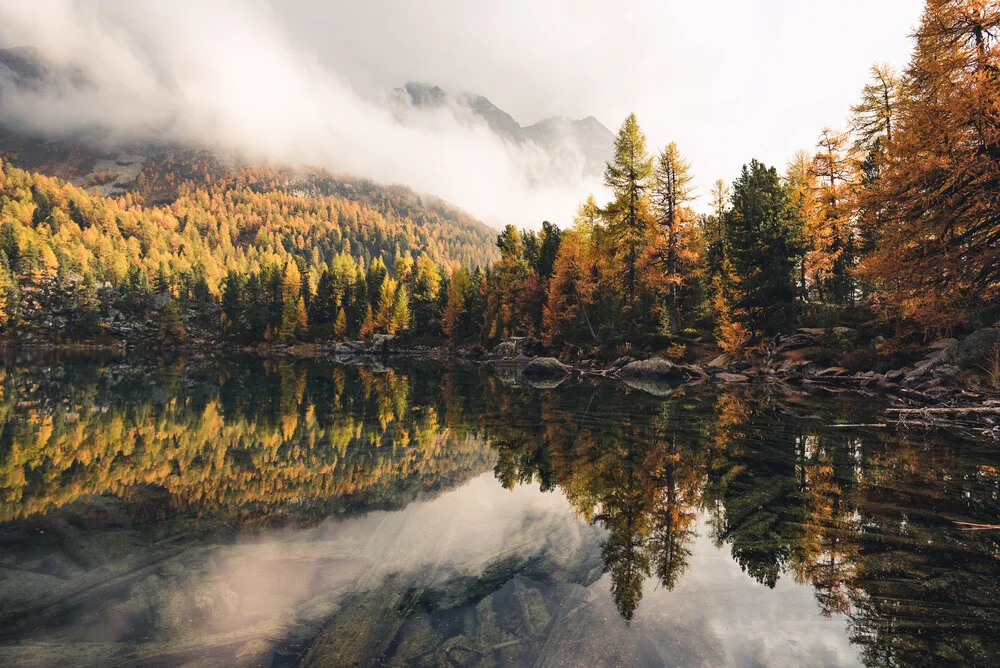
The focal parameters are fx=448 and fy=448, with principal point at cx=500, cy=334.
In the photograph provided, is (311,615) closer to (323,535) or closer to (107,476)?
(323,535)

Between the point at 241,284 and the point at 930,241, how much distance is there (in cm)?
12557

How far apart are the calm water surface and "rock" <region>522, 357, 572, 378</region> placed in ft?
79.4

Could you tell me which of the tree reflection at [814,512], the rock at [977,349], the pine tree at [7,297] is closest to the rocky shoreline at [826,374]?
the rock at [977,349]

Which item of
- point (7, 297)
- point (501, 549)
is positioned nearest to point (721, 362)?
point (501, 549)

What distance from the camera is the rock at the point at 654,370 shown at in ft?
102

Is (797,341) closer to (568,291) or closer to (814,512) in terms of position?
(568,291)

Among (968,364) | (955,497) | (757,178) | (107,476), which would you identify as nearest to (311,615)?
(107,476)

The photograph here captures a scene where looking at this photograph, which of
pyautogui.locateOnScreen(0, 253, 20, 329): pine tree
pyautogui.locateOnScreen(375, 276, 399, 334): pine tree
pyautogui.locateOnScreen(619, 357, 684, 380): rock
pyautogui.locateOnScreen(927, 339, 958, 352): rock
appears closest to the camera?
pyautogui.locateOnScreen(927, 339, 958, 352): rock

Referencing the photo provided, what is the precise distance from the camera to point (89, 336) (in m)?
103

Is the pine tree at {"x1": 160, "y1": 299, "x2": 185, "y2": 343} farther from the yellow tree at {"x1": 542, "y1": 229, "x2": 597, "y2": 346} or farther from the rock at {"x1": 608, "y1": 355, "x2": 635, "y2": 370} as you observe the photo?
the rock at {"x1": 608, "y1": 355, "x2": 635, "y2": 370}

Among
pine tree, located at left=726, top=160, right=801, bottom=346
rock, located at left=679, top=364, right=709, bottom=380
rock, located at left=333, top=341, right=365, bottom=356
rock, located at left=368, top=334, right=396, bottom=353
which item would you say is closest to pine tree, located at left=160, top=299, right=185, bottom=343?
rock, located at left=333, top=341, right=365, bottom=356

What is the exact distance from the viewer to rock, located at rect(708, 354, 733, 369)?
31656 mm

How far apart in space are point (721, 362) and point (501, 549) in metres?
30.7

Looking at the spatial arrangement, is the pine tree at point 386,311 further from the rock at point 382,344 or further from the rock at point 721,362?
the rock at point 721,362
